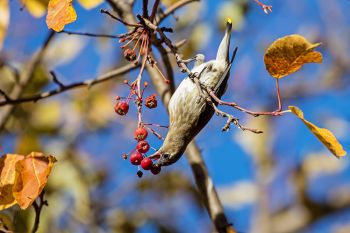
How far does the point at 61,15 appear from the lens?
60.9 inches

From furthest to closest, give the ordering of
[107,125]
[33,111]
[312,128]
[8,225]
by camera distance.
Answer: [107,125]
[33,111]
[8,225]
[312,128]

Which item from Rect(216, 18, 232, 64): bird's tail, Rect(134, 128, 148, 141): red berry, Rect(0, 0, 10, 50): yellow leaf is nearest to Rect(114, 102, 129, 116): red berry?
Rect(134, 128, 148, 141): red berry

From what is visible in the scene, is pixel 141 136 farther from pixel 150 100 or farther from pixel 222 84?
pixel 222 84

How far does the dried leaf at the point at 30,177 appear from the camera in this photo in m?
1.56

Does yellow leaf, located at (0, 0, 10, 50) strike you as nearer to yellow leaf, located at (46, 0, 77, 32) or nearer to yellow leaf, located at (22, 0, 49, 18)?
yellow leaf, located at (22, 0, 49, 18)

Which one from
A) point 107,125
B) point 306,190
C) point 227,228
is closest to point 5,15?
point 227,228

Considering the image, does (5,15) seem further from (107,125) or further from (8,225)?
(107,125)

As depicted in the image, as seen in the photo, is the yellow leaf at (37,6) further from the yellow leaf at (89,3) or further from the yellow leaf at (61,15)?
the yellow leaf at (61,15)

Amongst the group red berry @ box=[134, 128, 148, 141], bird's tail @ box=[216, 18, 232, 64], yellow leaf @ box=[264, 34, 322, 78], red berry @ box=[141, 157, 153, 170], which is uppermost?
bird's tail @ box=[216, 18, 232, 64]

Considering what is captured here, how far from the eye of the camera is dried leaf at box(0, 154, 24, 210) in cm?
163

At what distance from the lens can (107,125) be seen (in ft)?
16.1

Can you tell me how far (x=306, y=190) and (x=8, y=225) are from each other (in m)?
3.51

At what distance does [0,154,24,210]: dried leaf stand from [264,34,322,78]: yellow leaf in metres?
0.76

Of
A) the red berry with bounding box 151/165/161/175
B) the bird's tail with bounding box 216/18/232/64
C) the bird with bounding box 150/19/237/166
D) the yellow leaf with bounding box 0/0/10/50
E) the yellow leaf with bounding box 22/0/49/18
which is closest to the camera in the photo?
the red berry with bounding box 151/165/161/175
